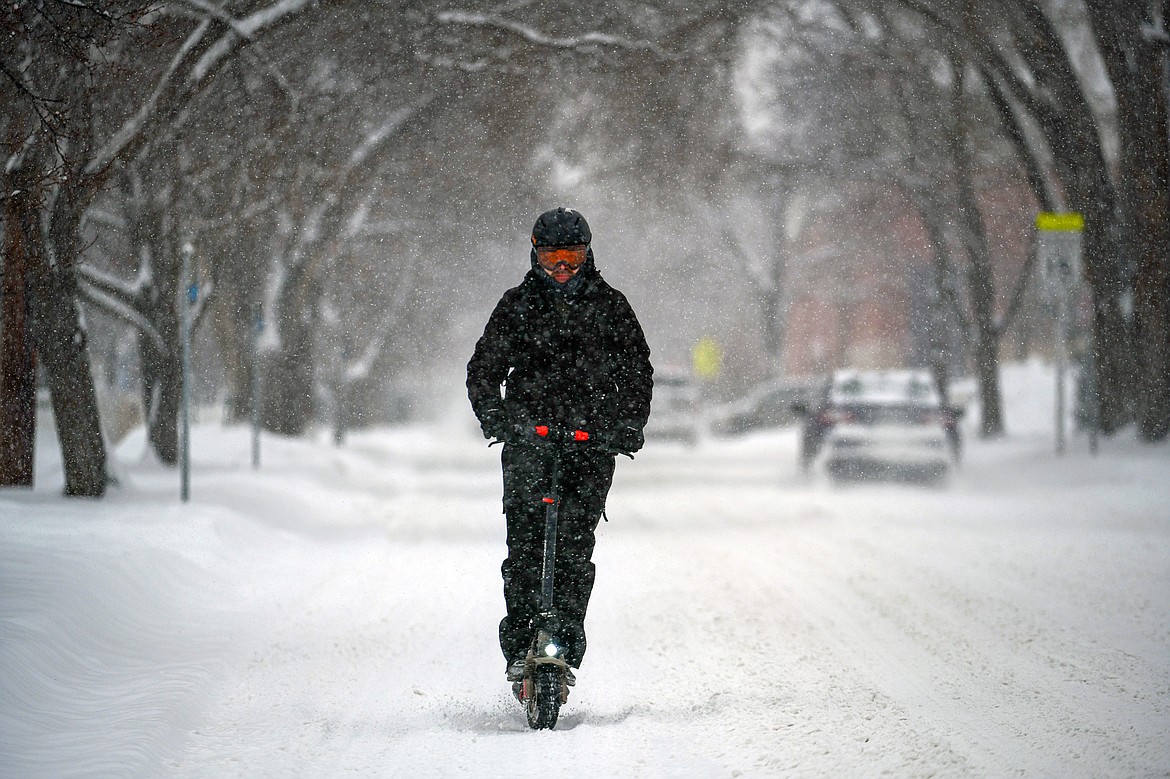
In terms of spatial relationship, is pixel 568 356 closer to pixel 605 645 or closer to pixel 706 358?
pixel 605 645

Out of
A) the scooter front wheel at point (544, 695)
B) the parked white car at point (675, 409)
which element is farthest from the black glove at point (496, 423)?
the parked white car at point (675, 409)

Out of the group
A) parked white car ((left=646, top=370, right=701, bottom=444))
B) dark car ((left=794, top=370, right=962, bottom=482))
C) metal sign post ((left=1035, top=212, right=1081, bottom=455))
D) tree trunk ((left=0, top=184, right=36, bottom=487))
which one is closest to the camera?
tree trunk ((left=0, top=184, right=36, bottom=487))

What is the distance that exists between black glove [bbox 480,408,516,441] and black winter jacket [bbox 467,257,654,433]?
0.27 feet

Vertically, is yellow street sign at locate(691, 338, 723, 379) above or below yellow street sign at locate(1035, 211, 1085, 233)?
below

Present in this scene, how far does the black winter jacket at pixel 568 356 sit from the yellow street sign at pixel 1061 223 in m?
13.5

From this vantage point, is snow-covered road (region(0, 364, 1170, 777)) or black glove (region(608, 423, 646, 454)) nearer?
snow-covered road (region(0, 364, 1170, 777))

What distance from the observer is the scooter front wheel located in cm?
532

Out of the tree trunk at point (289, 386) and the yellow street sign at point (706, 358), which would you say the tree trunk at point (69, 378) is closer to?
the tree trunk at point (289, 386)

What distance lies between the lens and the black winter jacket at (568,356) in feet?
17.9

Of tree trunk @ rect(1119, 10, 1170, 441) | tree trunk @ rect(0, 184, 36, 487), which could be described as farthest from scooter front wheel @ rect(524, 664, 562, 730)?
tree trunk @ rect(1119, 10, 1170, 441)

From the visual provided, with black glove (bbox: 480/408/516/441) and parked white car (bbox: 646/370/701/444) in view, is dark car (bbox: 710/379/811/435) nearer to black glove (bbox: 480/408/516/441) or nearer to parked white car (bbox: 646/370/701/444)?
parked white car (bbox: 646/370/701/444)

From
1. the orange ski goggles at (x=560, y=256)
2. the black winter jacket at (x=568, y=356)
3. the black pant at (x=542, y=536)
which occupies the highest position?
the orange ski goggles at (x=560, y=256)

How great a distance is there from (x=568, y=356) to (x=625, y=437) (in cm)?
41

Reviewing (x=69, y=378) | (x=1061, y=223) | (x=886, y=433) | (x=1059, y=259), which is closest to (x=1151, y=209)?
(x=1061, y=223)
